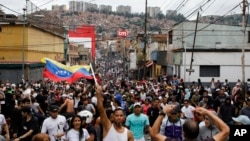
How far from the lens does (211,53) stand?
1884 inches

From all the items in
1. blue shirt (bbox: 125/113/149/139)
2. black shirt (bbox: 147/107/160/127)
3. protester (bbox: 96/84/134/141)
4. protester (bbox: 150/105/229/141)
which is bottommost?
black shirt (bbox: 147/107/160/127)

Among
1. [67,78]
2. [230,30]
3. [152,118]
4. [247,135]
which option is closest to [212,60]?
[230,30]

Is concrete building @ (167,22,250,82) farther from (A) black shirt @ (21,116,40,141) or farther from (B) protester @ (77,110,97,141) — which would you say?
(B) protester @ (77,110,97,141)

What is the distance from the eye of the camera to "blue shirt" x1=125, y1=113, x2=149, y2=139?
1128cm

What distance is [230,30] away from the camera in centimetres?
5072

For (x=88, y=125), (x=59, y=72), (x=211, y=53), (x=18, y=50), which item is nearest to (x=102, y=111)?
(x=88, y=125)

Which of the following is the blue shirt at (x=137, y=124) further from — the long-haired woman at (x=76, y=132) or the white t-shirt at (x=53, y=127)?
the long-haired woman at (x=76, y=132)

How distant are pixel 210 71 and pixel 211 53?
5.14ft

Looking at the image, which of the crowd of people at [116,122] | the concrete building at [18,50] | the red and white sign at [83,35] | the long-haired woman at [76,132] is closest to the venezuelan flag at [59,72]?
the crowd of people at [116,122]

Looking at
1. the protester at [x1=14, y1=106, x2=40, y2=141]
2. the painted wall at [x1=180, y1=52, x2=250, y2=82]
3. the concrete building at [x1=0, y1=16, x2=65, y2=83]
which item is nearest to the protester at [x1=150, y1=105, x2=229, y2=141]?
the protester at [x1=14, y1=106, x2=40, y2=141]

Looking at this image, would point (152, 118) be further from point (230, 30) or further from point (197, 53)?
point (230, 30)

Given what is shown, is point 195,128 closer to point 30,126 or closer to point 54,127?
point 54,127

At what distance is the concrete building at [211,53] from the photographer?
47.5 m

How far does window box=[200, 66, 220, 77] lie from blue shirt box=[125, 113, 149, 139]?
122ft
